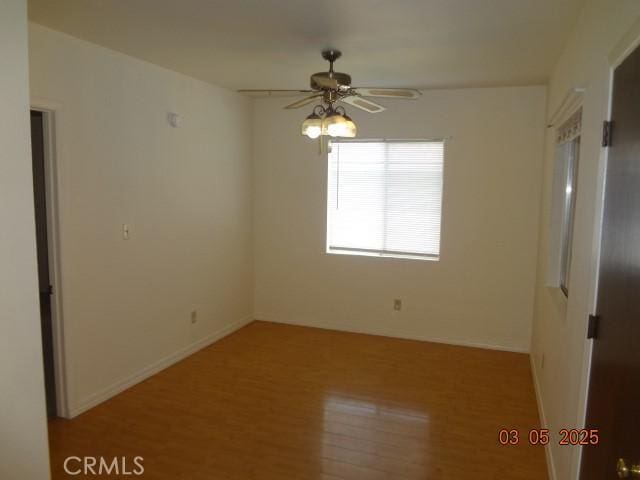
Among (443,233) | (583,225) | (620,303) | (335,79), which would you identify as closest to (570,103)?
(583,225)

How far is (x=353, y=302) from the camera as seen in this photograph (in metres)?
5.32

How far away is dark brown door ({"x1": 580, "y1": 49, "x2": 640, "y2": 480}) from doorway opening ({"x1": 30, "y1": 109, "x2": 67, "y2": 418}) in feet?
10.2

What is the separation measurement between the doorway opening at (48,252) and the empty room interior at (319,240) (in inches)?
0.6

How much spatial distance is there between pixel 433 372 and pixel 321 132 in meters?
2.50

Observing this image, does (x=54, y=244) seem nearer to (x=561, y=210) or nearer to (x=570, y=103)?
(x=570, y=103)

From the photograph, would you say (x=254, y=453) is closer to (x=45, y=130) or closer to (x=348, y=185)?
(x=45, y=130)

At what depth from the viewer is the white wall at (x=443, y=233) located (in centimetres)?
459

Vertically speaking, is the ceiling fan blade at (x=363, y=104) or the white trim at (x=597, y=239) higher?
the ceiling fan blade at (x=363, y=104)

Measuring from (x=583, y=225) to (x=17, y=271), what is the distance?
7.68 feet

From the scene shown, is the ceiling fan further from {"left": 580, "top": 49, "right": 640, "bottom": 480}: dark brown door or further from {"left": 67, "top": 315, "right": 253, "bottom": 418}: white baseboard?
{"left": 67, "top": 315, "right": 253, "bottom": 418}: white baseboard

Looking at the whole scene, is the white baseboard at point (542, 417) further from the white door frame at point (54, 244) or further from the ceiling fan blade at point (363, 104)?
the white door frame at point (54, 244)

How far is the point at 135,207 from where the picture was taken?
377cm

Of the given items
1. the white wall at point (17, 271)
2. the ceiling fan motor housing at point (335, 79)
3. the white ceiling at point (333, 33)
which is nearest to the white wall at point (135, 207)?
the white ceiling at point (333, 33)

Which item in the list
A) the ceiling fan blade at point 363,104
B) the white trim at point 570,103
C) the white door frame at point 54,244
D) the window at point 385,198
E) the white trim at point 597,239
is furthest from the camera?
the window at point 385,198
